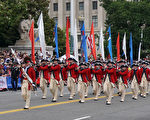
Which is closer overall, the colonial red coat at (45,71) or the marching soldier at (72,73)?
the colonial red coat at (45,71)

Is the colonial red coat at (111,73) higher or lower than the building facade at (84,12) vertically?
lower

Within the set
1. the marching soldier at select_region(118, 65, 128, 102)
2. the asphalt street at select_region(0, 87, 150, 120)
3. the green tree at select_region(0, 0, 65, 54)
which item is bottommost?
the asphalt street at select_region(0, 87, 150, 120)

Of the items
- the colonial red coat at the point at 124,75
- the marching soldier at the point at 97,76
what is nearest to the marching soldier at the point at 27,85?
the marching soldier at the point at 97,76

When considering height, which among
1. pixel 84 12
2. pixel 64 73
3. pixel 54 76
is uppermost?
pixel 84 12

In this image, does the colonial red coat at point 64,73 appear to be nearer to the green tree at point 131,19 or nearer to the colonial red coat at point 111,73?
the colonial red coat at point 111,73

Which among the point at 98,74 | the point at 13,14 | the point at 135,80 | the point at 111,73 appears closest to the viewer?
the point at 111,73

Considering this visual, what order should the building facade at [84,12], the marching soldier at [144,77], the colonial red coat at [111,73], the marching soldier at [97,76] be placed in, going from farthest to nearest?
the building facade at [84,12] < the marching soldier at [144,77] < the marching soldier at [97,76] < the colonial red coat at [111,73]

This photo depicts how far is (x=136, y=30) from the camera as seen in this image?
4791cm

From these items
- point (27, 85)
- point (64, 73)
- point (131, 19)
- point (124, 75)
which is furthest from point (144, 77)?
point (131, 19)

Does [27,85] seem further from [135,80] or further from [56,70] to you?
[135,80]

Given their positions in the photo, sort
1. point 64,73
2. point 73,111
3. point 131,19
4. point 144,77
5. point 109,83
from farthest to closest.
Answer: point 131,19 → point 144,77 → point 64,73 → point 109,83 → point 73,111

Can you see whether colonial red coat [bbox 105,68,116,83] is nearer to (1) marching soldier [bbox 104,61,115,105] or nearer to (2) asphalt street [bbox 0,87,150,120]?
(1) marching soldier [bbox 104,61,115,105]

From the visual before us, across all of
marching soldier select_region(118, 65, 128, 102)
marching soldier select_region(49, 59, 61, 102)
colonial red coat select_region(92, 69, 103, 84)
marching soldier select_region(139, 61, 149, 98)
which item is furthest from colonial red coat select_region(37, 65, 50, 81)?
marching soldier select_region(139, 61, 149, 98)

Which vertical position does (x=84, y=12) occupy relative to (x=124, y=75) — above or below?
above
